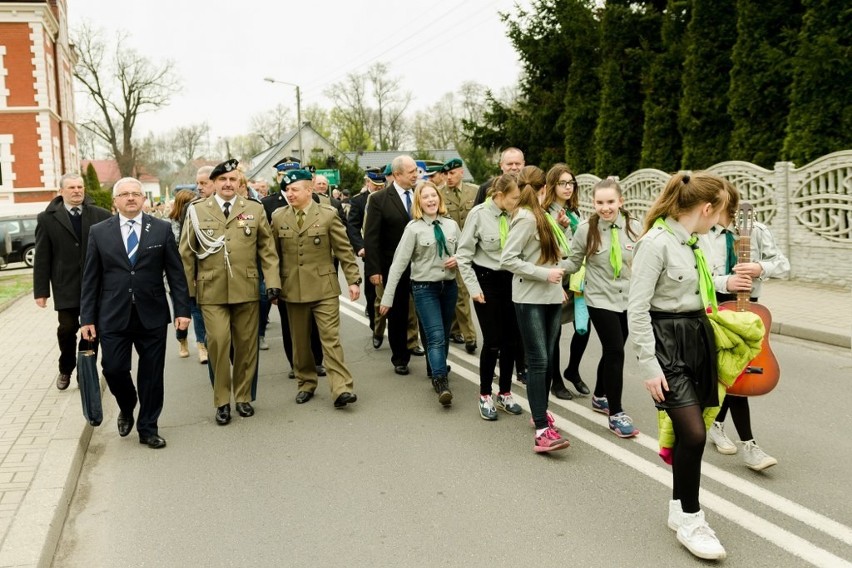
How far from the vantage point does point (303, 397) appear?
691cm

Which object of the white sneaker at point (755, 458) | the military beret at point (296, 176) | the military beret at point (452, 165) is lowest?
the white sneaker at point (755, 458)

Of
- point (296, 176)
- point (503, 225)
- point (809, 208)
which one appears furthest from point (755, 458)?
point (809, 208)

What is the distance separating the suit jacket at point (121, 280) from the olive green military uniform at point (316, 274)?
1127mm

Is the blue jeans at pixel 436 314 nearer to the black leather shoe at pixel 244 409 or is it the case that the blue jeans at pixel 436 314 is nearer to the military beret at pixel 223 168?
the black leather shoe at pixel 244 409

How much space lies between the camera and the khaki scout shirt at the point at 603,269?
18.1 ft

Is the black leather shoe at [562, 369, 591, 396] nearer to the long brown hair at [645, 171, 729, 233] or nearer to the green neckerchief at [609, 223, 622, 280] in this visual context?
the green neckerchief at [609, 223, 622, 280]

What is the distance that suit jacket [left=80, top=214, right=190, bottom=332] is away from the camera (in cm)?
560

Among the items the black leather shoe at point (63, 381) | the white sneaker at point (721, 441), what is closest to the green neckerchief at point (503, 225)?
the white sneaker at point (721, 441)

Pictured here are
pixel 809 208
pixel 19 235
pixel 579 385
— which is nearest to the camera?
pixel 579 385

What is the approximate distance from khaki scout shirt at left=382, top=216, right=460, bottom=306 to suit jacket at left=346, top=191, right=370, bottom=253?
220cm

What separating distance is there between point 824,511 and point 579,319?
2267 millimetres

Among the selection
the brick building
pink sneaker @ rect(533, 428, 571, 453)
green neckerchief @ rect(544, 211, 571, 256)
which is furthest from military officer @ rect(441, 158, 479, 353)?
the brick building

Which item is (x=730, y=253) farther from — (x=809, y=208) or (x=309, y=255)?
(x=809, y=208)

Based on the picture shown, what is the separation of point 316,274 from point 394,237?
171 centimetres
